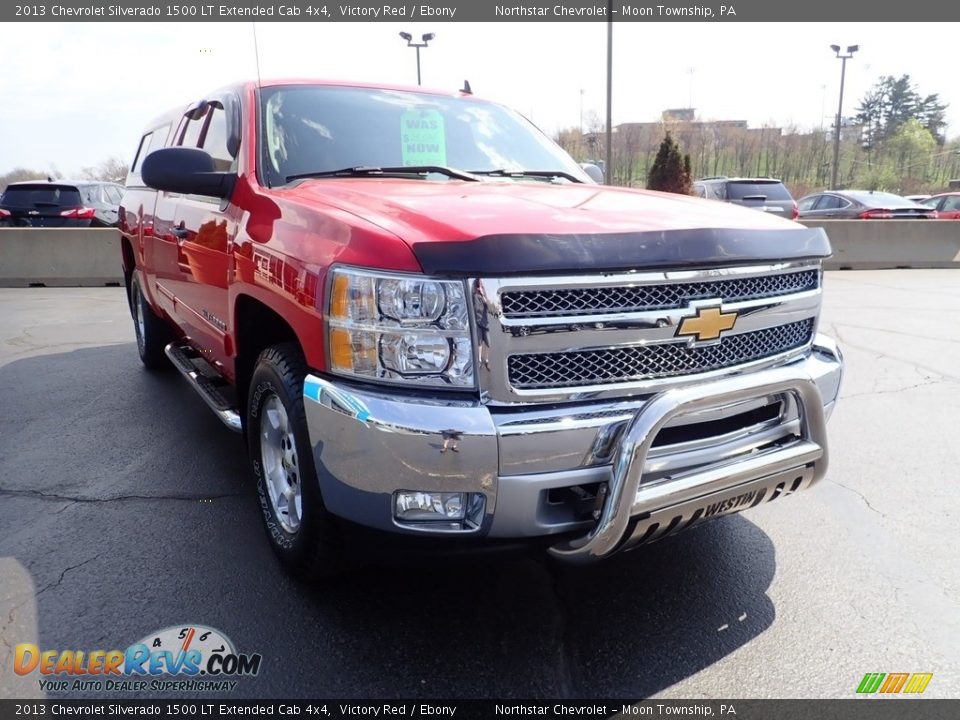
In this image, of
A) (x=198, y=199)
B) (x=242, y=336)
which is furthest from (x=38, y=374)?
(x=242, y=336)


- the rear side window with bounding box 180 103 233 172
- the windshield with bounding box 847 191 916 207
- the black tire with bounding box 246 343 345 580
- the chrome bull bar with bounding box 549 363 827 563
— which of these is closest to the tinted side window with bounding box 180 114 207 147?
the rear side window with bounding box 180 103 233 172

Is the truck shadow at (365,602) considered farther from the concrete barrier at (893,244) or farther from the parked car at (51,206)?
the concrete barrier at (893,244)

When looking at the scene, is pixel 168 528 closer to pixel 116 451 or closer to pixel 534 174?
pixel 116 451

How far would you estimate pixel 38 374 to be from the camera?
6.14 metres

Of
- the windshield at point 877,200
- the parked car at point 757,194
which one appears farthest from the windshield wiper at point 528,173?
the windshield at point 877,200

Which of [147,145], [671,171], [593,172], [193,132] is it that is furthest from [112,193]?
[593,172]

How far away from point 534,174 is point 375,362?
1.91 metres

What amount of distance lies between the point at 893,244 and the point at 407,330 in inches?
571

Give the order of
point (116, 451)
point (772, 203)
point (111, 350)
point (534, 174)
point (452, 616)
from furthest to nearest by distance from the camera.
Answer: point (772, 203) → point (111, 350) → point (116, 451) → point (534, 174) → point (452, 616)

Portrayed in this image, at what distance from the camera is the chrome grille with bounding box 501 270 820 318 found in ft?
6.95

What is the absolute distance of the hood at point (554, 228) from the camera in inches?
82.1

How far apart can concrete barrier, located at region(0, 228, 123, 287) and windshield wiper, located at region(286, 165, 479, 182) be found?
10459 millimetres

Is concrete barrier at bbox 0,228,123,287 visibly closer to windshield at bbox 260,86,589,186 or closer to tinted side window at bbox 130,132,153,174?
tinted side window at bbox 130,132,153,174

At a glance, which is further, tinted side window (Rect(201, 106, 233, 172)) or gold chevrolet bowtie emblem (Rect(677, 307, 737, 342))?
tinted side window (Rect(201, 106, 233, 172))
